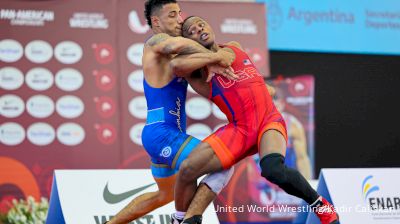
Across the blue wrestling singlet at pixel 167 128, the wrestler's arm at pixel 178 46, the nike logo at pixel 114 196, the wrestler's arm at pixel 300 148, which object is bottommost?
the wrestler's arm at pixel 300 148

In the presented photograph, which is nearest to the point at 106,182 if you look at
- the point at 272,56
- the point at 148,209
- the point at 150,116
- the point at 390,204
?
the point at 148,209

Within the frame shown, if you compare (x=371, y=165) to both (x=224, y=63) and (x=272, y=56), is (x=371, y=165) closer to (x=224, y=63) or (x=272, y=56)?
(x=272, y=56)

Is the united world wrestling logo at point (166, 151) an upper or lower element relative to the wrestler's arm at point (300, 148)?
upper

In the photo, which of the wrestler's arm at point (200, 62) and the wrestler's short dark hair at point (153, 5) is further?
the wrestler's short dark hair at point (153, 5)

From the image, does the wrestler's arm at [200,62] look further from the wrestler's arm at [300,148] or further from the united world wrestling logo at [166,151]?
the wrestler's arm at [300,148]

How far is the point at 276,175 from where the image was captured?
447 centimetres

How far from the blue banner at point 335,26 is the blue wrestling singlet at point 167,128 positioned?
3577mm

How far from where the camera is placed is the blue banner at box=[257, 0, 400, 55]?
8359mm

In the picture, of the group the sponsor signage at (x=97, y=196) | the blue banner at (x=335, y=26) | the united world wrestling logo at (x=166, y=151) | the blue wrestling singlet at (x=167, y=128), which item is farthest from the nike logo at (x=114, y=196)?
the blue banner at (x=335, y=26)

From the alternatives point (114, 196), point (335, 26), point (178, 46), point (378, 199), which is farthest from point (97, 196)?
point (335, 26)

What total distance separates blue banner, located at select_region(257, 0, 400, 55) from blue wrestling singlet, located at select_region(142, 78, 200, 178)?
11.7 feet

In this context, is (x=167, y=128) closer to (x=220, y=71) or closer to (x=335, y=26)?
(x=220, y=71)

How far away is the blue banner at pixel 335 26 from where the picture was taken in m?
8.36

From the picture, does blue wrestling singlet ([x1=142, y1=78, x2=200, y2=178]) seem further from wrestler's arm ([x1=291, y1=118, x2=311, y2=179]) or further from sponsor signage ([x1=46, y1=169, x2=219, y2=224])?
wrestler's arm ([x1=291, y1=118, x2=311, y2=179])
